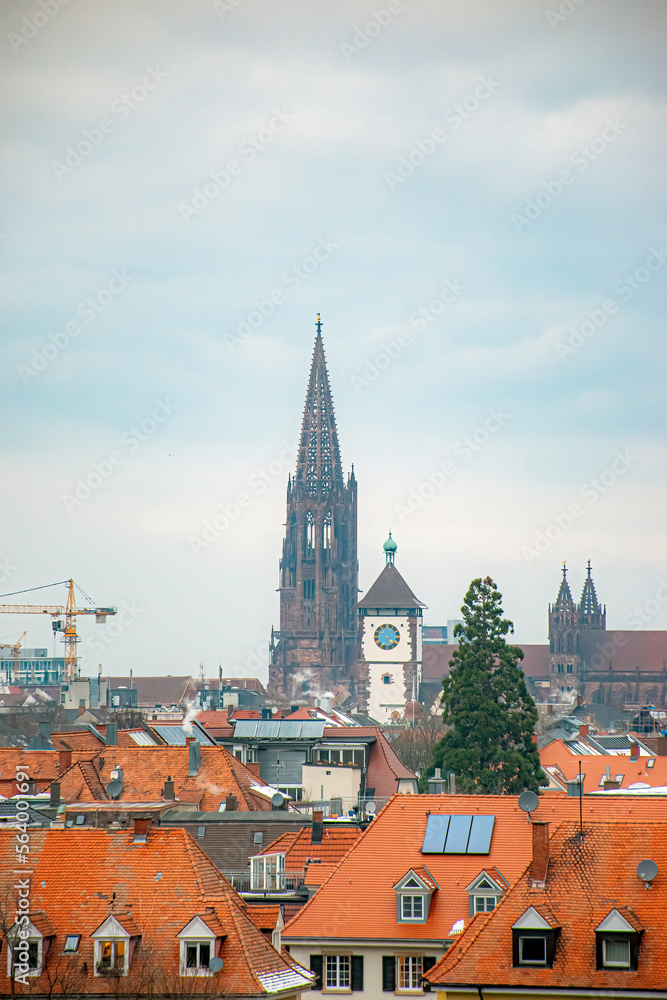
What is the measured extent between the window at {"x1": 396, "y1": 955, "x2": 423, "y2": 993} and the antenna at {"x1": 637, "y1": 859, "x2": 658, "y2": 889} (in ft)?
25.4

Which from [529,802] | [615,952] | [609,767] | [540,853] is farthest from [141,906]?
[609,767]

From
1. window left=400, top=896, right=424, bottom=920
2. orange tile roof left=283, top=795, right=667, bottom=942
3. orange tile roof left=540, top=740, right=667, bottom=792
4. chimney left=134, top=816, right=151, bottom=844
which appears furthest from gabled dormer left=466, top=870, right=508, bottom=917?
orange tile roof left=540, top=740, right=667, bottom=792

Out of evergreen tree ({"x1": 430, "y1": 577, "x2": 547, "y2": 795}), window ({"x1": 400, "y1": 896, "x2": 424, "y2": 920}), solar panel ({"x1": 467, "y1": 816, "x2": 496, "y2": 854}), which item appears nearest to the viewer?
window ({"x1": 400, "y1": 896, "x2": 424, "y2": 920})

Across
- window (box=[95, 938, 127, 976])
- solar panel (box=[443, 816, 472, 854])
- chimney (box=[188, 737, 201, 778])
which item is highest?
chimney (box=[188, 737, 201, 778])

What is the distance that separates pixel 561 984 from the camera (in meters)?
31.8

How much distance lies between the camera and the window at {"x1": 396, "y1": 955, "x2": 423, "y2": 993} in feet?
127

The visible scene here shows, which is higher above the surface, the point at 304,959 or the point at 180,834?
the point at 180,834

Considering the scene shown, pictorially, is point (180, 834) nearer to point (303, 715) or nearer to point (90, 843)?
point (90, 843)

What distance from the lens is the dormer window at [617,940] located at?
3169 cm

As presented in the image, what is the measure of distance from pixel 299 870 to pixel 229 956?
41.0 ft

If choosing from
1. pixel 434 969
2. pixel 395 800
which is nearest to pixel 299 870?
pixel 395 800

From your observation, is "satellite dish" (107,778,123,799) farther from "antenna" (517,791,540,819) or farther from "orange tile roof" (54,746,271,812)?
"antenna" (517,791,540,819)

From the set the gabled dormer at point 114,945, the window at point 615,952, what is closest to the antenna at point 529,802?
the window at point 615,952

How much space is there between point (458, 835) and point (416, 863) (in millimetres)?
1240
